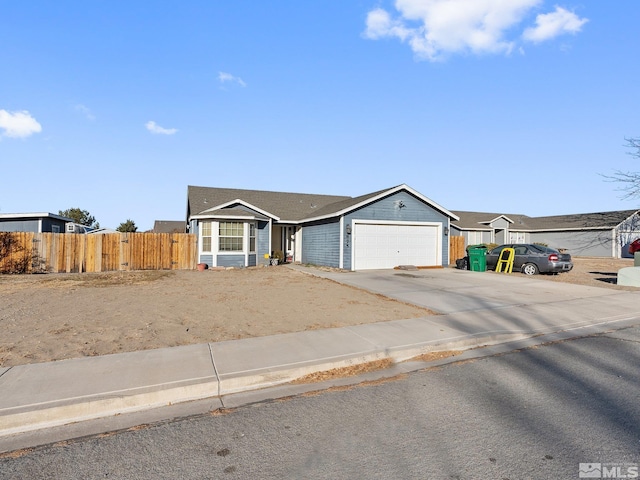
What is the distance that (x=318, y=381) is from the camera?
456cm

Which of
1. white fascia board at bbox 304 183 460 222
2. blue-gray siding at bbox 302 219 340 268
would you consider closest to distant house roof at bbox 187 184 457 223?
white fascia board at bbox 304 183 460 222

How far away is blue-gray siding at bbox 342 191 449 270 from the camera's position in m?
18.3

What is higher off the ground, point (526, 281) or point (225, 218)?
point (225, 218)

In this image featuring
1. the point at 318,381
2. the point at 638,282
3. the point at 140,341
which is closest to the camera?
the point at 318,381

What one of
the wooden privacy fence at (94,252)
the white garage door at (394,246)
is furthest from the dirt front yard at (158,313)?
the white garage door at (394,246)

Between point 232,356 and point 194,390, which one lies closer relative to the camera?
point 194,390

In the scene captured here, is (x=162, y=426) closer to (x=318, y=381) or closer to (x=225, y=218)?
(x=318, y=381)

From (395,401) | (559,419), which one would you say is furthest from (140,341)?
(559,419)

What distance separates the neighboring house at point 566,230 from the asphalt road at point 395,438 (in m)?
28.8

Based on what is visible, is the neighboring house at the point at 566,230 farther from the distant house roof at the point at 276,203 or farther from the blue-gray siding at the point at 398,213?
the distant house roof at the point at 276,203

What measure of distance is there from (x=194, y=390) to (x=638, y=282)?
15.8 metres

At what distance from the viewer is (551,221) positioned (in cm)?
3856

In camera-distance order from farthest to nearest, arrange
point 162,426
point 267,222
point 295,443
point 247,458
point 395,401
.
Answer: point 267,222 → point 395,401 → point 162,426 → point 295,443 → point 247,458

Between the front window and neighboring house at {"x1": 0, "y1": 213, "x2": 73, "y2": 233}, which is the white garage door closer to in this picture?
the front window
